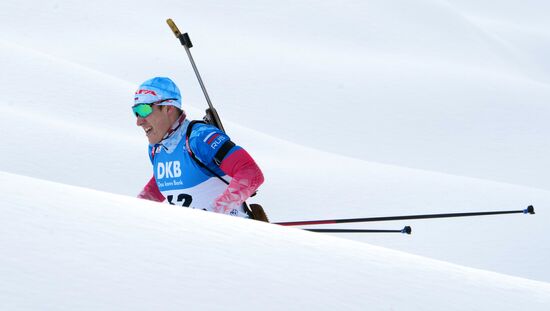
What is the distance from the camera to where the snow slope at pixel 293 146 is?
2.22m

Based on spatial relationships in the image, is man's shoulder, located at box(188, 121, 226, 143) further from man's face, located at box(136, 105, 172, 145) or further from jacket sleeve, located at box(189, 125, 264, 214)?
man's face, located at box(136, 105, 172, 145)

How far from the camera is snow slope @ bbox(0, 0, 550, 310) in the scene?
2.22 metres

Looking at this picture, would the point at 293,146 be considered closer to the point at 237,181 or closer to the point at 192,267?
the point at 237,181

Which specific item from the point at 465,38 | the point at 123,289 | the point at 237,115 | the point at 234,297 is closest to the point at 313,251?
the point at 234,297

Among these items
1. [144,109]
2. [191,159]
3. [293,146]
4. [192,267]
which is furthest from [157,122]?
[293,146]

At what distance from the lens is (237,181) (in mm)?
4090

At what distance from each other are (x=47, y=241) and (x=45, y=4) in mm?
18749

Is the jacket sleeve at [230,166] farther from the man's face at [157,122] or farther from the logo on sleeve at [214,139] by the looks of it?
the man's face at [157,122]

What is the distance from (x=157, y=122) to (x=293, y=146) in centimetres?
694

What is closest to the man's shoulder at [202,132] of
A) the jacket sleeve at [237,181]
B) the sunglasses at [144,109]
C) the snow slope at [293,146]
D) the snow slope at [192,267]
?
the jacket sleeve at [237,181]

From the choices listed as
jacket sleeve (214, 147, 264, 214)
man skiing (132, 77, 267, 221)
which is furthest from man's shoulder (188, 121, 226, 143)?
jacket sleeve (214, 147, 264, 214)

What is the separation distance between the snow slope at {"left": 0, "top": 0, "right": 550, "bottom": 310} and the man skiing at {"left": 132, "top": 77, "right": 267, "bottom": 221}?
0.87 meters

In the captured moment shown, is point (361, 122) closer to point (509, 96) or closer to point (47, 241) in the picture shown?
point (509, 96)

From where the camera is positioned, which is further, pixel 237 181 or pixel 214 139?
pixel 214 139
